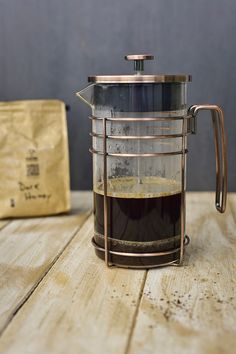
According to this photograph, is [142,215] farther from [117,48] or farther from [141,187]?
[117,48]

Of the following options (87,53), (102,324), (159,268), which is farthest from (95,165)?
(87,53)

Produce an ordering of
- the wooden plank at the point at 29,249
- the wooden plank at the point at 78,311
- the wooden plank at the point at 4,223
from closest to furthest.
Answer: the wooden plank at the point at 78,311 < the wooden plank at the point at 29,249 < the wooden plank at the point at 4,223

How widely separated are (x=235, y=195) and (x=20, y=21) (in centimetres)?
66

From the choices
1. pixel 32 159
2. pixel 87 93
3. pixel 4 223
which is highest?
pixel 87 93

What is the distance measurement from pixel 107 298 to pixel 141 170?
0.68 feet

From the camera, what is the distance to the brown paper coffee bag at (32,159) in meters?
1.16

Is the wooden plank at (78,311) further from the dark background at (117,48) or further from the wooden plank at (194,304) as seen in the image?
the dark background at (117,48)

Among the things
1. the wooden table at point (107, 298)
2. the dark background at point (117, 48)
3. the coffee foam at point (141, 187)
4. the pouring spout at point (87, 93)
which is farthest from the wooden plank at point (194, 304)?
the dark background at point (117, 48)

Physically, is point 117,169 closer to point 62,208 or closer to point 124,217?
point 124,217

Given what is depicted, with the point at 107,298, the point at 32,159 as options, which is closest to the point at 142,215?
the point at 107,298

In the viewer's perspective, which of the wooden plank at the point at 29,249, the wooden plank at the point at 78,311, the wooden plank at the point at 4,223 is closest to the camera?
the wooden plank at the point at 78,311

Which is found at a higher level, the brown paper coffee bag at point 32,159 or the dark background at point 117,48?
the dark background at point 117,48

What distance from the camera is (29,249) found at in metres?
0.96

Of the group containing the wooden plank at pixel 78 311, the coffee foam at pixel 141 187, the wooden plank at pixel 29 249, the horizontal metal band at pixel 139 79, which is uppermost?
the horizontal metal band at pixel 139 79
